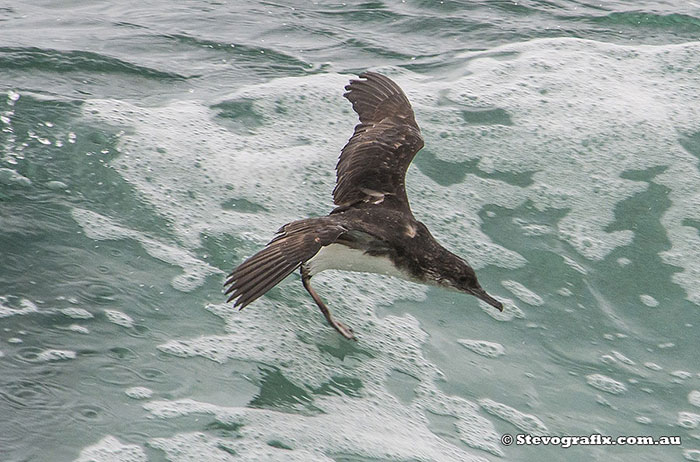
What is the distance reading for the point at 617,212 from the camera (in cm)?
681

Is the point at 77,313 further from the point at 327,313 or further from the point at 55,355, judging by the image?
the point at 327,313

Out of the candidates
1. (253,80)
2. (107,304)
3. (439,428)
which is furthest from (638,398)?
(253,80)

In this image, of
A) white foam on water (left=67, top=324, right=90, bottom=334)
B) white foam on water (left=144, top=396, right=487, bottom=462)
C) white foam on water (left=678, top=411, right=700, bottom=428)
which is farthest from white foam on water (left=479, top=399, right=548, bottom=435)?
white foam on water (left=67, top=324, right=90, bottom=334)

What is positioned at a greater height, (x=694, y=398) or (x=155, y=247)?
(x=155, y=247)

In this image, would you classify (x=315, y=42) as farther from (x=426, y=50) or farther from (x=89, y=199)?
(x=89, y=199)

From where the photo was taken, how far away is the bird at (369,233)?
15.3 ft

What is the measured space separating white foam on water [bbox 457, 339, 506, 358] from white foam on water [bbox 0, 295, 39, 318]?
2.36m

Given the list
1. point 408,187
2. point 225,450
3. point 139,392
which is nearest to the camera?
point 225,450

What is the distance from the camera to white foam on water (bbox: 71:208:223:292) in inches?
226

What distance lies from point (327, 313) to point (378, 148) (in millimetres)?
1183

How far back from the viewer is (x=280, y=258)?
4.66 m

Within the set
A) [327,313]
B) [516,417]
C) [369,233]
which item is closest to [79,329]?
[327,313]

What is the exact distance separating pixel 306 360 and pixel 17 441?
1609 millimetres

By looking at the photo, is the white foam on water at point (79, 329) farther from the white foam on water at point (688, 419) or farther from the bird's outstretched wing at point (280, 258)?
the white foam on water at point (688, 419)
